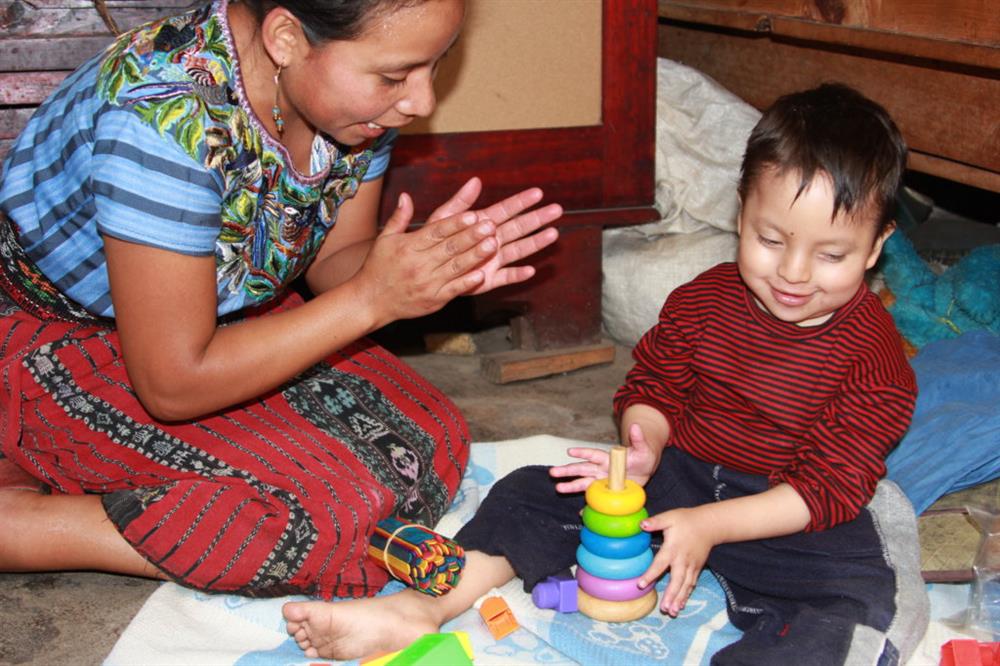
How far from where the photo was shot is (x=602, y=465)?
4.98 feet

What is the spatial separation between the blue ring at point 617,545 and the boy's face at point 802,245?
0.36 meters

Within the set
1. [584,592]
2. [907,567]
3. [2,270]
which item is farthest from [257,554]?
[907,567]

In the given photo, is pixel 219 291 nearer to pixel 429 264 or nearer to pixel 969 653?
pixel 429 264

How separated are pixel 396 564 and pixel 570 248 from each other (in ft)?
3.29

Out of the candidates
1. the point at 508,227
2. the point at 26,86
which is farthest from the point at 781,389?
the point at 26,86

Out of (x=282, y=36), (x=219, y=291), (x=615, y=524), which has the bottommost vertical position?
(x=615, y=524)

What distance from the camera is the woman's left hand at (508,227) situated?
151 centimetres

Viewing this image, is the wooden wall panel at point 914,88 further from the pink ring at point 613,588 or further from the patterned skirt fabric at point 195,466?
the patterned skirt fabric at point 195,466

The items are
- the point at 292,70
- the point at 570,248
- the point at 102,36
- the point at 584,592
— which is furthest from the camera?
the point at 570,248

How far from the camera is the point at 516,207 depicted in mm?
1564

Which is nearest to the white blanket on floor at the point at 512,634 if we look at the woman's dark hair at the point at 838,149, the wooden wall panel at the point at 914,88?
the woman's dark hair at the point at 838,149

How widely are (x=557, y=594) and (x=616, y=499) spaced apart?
19 centimetres

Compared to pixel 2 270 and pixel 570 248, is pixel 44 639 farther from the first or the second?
pixel 570 248

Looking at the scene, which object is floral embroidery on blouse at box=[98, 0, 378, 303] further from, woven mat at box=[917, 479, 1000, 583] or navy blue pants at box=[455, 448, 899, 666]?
woven mat at box=[917, 479, 1000, 583]
